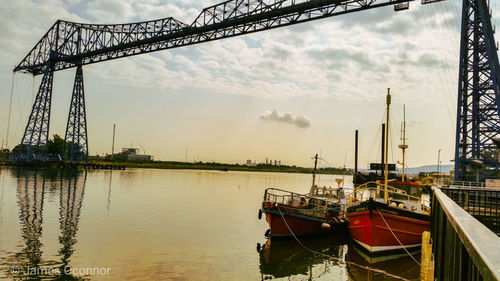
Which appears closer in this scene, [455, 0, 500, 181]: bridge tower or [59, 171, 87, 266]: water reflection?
[59, 171, 87, 266]: water reflection

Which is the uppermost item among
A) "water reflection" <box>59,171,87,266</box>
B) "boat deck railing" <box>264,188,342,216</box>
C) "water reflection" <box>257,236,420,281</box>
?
"boat deck railing" <box>264,188,342,216</box>

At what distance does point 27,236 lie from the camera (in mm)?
17234

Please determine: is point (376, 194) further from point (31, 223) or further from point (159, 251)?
point (31, 223)

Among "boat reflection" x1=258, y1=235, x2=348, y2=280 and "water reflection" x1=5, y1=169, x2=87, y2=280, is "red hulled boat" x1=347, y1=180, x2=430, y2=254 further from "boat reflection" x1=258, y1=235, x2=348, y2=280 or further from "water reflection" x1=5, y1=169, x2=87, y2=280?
"water reflection" x1=5, y1=169, x2=87, y2=280

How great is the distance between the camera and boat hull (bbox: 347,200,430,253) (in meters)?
16.6

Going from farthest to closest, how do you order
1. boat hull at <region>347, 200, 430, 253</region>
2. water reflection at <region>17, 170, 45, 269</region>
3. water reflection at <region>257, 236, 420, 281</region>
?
boat hull at <region>347, 200, 430, 253</region>
water reflection at <region>257, 236, 420, 281</region>
water reflection at <region>17, 170, 45, 269</region>

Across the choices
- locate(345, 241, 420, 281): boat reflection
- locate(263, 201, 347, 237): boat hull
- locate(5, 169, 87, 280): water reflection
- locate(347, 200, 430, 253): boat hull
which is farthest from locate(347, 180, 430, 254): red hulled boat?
locate(5, 169, 87, 280): water reflection

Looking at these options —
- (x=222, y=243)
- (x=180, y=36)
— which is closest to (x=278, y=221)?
(x=222, y=243)

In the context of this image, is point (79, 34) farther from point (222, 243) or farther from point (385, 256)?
point (385, 256)

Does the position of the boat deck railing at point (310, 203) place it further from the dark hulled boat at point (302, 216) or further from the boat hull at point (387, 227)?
the boat hull at point (387, 227)

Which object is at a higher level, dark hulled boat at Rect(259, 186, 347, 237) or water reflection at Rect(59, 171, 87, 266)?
dark hulled boat at Rect(259, 186, 347, 237)

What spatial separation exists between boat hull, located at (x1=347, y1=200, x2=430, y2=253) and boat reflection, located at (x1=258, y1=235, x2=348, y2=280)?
1831 millimetres

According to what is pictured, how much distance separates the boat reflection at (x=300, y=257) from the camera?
14513 millimetres

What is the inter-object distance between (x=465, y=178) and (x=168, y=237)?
32373 mm
